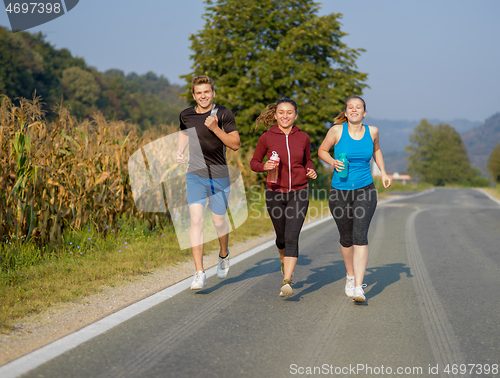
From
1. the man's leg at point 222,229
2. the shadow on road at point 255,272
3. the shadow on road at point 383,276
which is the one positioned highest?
the man's leg at point 222,229

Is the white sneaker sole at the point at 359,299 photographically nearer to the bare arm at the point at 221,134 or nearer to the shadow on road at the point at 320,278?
the shadow on road at the point at 320,278

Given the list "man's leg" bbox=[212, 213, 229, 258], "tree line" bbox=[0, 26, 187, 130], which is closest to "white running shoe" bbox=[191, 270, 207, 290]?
"man's leg" bbox=[212, 213, 229, 258]

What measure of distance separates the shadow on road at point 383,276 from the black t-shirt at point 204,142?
215 cm

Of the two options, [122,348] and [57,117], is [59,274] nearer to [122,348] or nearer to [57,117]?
[122,348]

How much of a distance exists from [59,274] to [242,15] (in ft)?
74.1

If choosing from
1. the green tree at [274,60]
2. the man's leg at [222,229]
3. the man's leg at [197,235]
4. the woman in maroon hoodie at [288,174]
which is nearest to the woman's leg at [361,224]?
the woman in maroon hoodie at [288,174]

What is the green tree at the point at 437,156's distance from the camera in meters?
113

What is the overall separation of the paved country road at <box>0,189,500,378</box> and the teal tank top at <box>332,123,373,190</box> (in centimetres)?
119

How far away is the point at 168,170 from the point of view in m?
8.94

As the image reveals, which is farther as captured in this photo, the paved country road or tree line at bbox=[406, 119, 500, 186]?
tree line at bbox=[406, 119, 500, 186]

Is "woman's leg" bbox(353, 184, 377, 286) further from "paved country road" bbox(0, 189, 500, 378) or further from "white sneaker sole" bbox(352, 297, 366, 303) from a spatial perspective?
"paved country road" bbox(0, 189, 500, 378)

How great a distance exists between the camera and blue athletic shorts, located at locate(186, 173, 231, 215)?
16.6 feet

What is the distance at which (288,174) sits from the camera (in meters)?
4.77

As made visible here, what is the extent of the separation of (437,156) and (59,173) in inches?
4707
